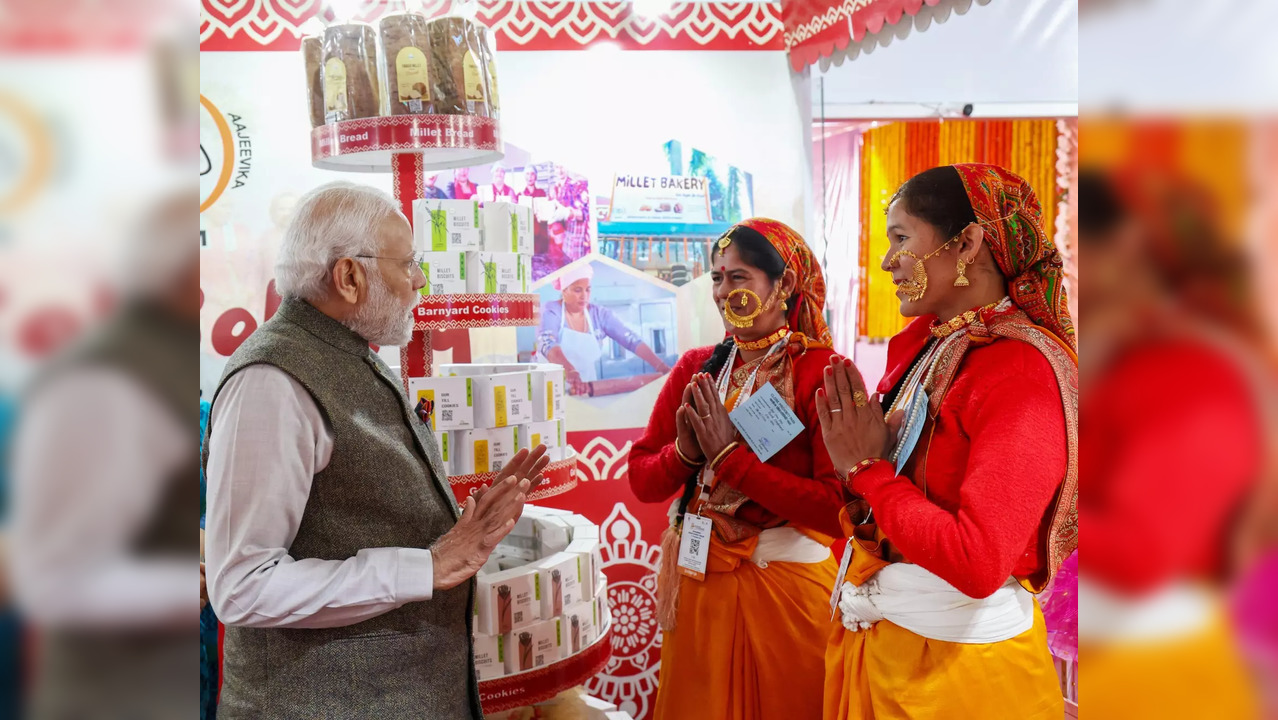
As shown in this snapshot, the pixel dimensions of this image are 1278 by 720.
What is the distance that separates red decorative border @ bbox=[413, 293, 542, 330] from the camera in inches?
105

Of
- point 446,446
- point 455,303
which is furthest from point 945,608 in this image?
point 455,303

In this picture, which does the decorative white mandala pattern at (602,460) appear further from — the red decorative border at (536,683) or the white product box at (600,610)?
the red decorative border at (536,683)

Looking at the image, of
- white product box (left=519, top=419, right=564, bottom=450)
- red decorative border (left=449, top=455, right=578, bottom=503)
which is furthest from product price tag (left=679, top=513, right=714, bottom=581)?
white product box (left=519, top=419, right=564, bottom=450)

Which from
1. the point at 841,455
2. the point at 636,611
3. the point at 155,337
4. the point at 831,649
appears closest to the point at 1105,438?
the point at 155,337

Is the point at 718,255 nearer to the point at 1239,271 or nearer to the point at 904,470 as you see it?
the point at 904,470

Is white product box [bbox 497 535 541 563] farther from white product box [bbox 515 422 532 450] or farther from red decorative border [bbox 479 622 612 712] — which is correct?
white product box [bbox 515 422 532 450]

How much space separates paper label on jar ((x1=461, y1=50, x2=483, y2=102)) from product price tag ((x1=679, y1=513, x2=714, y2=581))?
145cm

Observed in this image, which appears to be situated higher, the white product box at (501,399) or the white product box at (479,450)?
the white product box at (501,399)

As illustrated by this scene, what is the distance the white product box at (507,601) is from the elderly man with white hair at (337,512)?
1.80 ft

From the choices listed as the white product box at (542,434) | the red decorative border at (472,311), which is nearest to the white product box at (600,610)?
the white product box at (542,434)

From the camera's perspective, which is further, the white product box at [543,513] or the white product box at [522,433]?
the white product box at [543,513]

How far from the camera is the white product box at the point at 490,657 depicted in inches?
104

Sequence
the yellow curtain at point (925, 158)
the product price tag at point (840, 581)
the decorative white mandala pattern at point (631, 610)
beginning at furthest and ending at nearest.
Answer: the yellow curtain at point (925, 158)
the decorative white mandala pattern at point (631, 610)
the product price tag at point (840, 581)

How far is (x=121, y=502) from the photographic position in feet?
1.38
